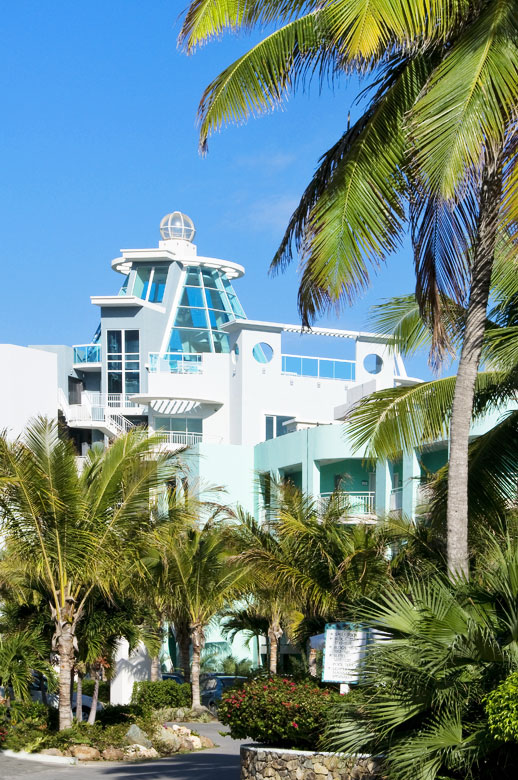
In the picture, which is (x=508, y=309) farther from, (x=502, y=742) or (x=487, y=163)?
(x=502, y=742)

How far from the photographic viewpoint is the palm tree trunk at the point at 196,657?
29.8m

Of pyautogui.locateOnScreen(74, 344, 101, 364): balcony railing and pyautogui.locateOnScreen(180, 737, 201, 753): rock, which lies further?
pyautogui.locateOnScreen(74, 344, 101, 364): balcony railing

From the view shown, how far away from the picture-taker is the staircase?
52.3m

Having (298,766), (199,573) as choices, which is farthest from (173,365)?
(298,766)

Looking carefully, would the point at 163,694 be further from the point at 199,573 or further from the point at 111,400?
the point at 111,400

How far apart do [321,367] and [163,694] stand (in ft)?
73.4

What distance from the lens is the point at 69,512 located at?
1938 cm

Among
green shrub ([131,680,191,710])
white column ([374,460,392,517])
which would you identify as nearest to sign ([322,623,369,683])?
green shrub ([131,680,191,710])

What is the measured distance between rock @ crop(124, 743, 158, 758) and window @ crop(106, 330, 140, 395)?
124 feet

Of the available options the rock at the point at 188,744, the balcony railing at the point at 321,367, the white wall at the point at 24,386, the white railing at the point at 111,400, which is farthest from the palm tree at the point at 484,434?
the white railing at the point at 111,400

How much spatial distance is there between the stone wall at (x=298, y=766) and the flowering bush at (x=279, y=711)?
11.0 inches

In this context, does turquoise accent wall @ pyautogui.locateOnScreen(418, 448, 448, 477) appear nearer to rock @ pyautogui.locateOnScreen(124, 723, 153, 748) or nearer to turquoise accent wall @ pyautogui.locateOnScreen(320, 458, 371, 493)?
turquoise accent wall @ pyautogui.locateOnScreen(320, 458, 371, 493)

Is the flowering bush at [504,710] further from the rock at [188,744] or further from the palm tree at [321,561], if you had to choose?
the rock at [188,744]

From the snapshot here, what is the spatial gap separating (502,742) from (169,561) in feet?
63.9
